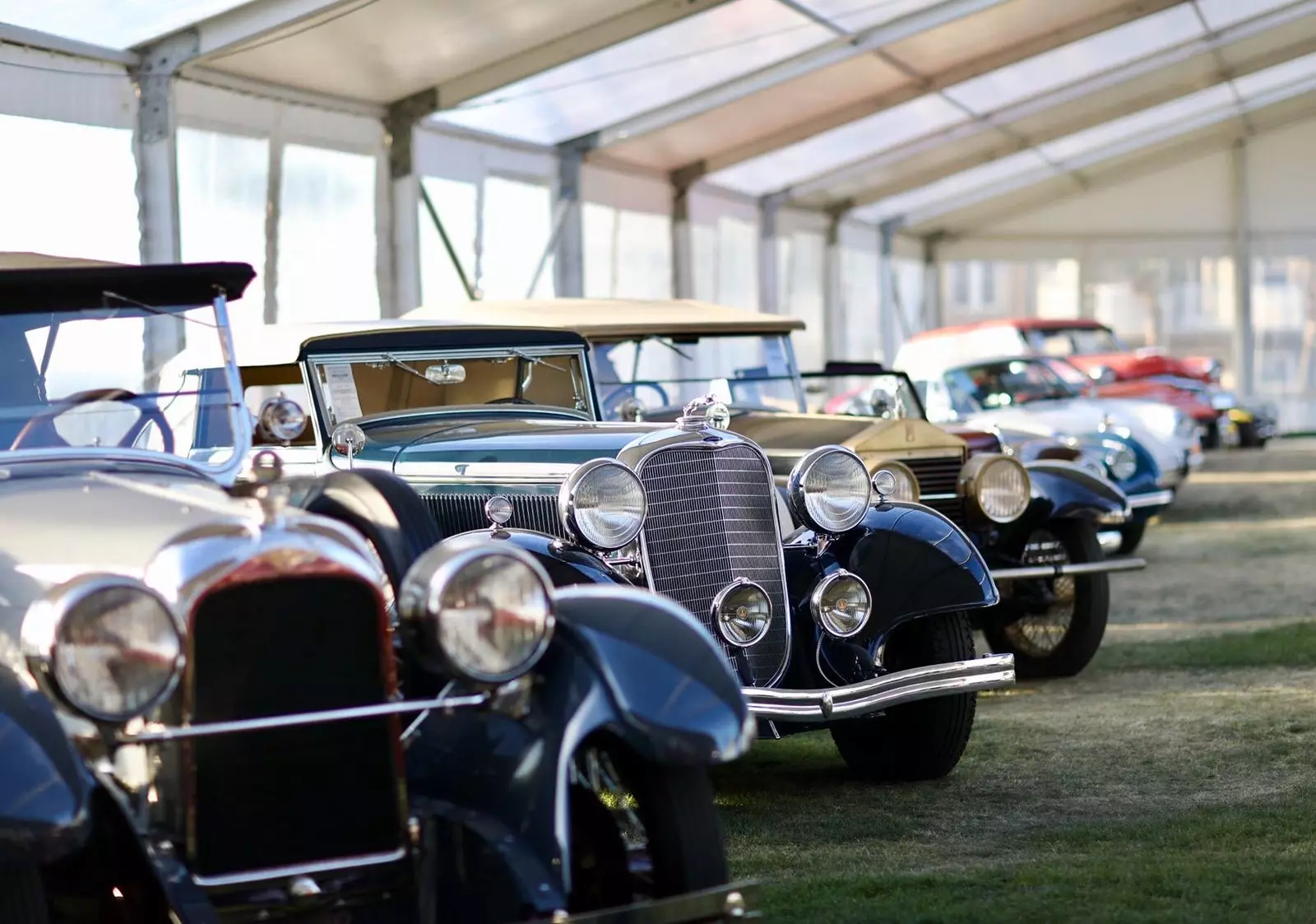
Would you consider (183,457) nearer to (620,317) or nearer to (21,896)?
(21,896)

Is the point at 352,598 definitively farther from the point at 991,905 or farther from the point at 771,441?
the point at 771,441

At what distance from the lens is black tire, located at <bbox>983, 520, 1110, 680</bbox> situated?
311 inches

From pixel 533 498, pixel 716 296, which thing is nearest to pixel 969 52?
pixel 716 296

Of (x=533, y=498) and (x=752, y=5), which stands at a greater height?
(x=752, y=5)

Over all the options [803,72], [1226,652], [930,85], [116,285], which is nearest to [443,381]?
[116,285]

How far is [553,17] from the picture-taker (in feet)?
41.5

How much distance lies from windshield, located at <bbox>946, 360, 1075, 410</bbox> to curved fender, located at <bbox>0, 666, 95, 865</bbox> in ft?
35.0

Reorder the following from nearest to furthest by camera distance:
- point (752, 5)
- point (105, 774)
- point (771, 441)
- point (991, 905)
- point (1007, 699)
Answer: point (105, 774) < point (991, 905) < point (1007, 699) < point (771, 441) < point (752, 5)

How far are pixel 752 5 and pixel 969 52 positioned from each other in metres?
4.96

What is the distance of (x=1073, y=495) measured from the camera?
7980 mm

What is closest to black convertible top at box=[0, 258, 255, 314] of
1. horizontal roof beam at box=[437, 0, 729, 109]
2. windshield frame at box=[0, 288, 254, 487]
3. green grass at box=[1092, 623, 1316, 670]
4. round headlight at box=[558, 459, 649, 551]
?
windshield frame at box=[0, 288, 254, 487]

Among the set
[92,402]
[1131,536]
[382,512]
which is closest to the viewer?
[382,512]

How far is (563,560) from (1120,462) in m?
7.84

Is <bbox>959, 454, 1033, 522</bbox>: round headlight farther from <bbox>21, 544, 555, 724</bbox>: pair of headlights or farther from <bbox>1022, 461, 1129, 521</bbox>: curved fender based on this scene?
<bbox>21, 544, 555, 724</bbox>: pair of headlights
